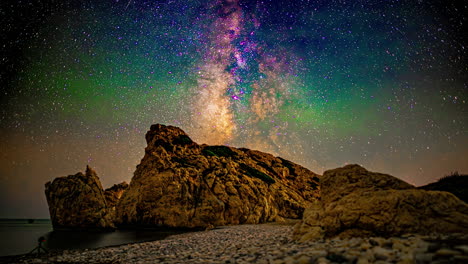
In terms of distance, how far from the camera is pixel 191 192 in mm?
39969

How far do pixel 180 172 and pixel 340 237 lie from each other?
36.5 m

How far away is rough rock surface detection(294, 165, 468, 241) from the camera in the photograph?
24.8 ft

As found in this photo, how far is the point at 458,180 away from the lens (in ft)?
58.1

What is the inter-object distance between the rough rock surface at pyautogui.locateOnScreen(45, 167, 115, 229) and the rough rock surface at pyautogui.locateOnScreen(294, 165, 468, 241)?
38693 mm

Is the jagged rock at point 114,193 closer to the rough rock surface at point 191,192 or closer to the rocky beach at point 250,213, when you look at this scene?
the rocky beach at point 250,213

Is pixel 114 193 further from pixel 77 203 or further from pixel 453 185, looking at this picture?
pixel 453 185

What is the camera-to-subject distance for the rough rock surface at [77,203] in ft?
126

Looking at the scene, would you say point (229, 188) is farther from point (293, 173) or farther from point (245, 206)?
point (293, 173)

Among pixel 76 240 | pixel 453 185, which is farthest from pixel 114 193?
pixel 453 185

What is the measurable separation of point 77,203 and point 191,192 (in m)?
18.8

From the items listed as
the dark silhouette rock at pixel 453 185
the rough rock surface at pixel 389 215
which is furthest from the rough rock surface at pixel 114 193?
the dark silhouette rock at pixel 453 185

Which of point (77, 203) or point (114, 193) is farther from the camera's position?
point (114, 193)

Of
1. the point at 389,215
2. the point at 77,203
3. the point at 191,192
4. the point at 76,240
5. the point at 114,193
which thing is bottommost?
the point at 76,240

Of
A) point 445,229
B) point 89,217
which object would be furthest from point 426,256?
point 89,217
